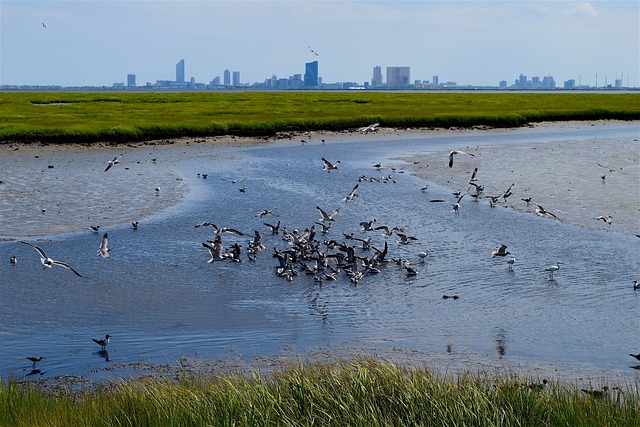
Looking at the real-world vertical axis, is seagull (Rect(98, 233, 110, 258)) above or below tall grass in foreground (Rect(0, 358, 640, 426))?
above

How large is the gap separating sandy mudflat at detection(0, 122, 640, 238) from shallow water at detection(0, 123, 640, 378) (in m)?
2.15

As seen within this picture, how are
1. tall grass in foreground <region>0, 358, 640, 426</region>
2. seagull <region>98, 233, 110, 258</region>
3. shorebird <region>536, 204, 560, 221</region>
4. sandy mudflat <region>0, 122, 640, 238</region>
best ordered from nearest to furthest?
tall grass in foreground <region>0, 358, 640, 426</region> < seagull <region>98, 233, 110, 258</region> < shorebird <region>536, 204, 560, 221</region> < sandy mudflat <region>0, 122, 640, 238</region>

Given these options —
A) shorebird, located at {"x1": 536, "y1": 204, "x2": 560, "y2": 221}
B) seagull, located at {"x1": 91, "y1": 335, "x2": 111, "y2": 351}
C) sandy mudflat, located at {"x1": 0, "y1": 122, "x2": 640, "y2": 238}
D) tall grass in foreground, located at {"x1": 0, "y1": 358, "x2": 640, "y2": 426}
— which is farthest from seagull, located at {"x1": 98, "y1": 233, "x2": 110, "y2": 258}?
shorebird, located at {"x1": 536, "y1": 204, "x2": 560, "y2": 221}

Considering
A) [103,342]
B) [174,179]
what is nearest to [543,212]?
[103,342]

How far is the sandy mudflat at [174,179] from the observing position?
25.9 m

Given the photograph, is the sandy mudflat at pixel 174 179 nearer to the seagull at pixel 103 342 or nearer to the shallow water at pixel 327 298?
the shallow water at pixel 327 298

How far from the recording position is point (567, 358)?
42.4 ft

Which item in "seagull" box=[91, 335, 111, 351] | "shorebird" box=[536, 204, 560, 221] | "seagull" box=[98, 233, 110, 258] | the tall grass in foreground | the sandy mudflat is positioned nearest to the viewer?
the tall grass in foreground

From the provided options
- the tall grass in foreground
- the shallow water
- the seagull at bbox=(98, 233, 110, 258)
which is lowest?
the shallow water

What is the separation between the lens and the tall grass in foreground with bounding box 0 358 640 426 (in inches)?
358

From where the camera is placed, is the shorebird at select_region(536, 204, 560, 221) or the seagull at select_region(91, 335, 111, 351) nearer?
the seagull at select_region(91, 335, 111, 351)

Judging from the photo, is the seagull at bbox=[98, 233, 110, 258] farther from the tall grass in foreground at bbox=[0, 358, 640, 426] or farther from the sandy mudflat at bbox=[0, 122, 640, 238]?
the tall grass in foreground at bbox=[0, 358, 640, 426]

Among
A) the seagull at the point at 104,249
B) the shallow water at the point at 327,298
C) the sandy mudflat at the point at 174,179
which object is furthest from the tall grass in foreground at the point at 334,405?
the sandy mudflat at the point at 174,179

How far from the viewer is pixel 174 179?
116ft
